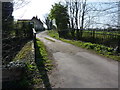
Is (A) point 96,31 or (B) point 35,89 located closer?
(B) point 35,89

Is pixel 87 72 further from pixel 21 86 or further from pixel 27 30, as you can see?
pixel 27 30

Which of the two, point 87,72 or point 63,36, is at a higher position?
point 63,36

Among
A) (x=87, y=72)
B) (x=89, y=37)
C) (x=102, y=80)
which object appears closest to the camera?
(x=102, y=80)

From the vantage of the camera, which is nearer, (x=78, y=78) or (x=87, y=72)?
(x=78, y=78)

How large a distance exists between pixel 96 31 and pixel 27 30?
894 centimetres

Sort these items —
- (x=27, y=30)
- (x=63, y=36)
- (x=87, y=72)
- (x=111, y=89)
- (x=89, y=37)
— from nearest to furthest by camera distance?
(x=111, y=89)
(x=87, y=72)
(x=89, y=37)
(x=27, y=30)
(x=63, y=36)

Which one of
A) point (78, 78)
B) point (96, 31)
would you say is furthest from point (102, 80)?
point (96, 31)

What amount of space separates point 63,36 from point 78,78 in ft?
51.6

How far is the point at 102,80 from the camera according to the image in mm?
3863

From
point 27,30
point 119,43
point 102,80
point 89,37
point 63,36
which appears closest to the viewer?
point 102,80

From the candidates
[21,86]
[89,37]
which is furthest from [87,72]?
[89,37]

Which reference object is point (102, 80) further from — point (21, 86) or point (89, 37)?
point (89, 37)

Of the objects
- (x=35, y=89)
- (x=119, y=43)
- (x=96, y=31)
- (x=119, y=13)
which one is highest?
A: (x=119, y=13)

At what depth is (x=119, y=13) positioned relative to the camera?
7523 mm
